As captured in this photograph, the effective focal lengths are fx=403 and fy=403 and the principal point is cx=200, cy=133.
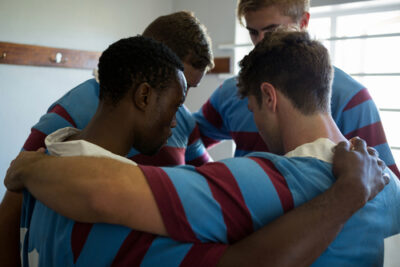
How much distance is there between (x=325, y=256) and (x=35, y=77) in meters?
2.55

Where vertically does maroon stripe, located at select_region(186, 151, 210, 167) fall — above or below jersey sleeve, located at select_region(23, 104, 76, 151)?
below

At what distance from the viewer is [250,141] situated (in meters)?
1.51

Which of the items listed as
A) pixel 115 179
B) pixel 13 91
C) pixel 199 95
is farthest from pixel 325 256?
pixel 199 95

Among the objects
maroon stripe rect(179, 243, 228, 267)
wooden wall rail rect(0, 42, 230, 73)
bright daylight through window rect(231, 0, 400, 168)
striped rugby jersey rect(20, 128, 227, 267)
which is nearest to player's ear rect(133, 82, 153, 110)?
striped rugby jersey rect(20, 128, 227, 267)

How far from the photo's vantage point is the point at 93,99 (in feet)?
4.16

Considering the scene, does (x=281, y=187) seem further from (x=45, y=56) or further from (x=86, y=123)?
(x=45, y=56)

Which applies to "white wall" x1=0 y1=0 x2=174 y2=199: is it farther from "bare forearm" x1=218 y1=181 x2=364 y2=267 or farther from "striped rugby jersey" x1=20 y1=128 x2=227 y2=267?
"bare forearm" x1=218 y1=181 x2=364 y2=267

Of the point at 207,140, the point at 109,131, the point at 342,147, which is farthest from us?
the point at 207,140

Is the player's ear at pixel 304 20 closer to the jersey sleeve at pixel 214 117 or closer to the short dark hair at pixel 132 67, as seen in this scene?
the jersey sleeve at pixel 214 117

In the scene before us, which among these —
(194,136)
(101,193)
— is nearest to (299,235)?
(101,193)

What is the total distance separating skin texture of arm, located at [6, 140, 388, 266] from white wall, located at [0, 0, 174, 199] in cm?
215

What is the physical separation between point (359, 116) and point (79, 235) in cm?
96

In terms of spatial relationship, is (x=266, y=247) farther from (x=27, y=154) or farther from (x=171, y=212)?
(x=27, y=154)

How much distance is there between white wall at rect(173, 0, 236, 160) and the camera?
341 cm
